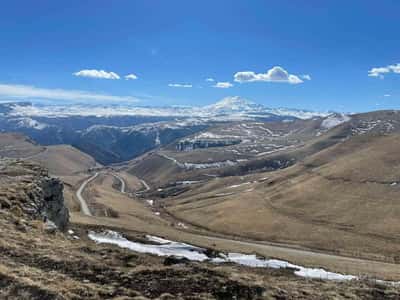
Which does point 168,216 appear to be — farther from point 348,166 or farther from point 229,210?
point 348,166

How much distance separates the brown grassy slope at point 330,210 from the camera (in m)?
92.1

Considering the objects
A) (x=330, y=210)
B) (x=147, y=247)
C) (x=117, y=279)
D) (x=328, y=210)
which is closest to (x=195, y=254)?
(x=147, y=247)

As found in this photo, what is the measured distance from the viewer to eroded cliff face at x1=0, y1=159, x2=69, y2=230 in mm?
33812

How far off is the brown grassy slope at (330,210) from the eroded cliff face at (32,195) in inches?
2228

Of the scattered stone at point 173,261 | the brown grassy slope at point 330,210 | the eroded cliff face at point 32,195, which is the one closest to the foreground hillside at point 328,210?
the brown grassy slope at point 330,210

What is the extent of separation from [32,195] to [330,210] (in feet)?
323

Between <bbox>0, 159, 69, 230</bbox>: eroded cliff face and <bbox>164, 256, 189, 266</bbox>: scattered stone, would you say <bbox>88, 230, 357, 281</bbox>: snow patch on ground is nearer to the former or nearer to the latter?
<bbox>0, 159, 69, 230</bbox>: eroded cliff face

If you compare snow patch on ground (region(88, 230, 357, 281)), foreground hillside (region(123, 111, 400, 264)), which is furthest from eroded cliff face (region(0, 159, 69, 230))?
foreground hillside (region(123, 111, 400, 264))

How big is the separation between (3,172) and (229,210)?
8985 centimetres

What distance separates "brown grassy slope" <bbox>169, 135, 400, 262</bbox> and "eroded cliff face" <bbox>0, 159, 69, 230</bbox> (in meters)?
56.6

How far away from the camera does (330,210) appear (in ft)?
394

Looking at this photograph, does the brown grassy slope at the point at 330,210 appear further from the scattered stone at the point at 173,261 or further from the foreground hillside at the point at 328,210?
the scattered stone at the point at 173,261

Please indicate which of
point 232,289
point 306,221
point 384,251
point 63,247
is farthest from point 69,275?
point 306,221

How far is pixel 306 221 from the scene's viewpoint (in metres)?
113
